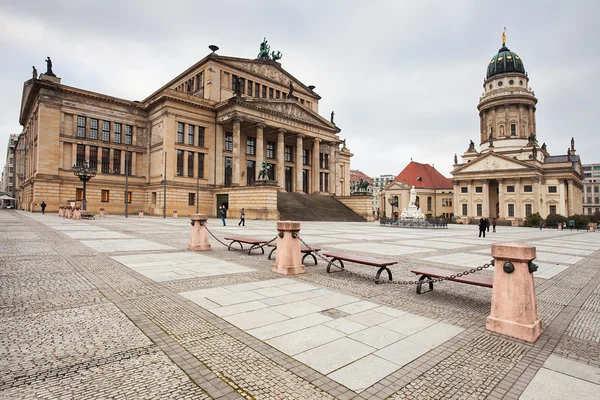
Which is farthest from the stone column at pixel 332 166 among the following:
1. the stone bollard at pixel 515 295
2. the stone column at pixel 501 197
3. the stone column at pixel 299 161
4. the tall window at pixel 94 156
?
the stone bollard at pixel 515 295

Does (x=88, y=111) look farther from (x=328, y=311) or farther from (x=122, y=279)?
(x=328, y=311)

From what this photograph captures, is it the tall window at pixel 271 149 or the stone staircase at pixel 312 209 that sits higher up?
the tall window at pixel 271 149

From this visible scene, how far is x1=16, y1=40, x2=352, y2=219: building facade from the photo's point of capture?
4138 centimetres

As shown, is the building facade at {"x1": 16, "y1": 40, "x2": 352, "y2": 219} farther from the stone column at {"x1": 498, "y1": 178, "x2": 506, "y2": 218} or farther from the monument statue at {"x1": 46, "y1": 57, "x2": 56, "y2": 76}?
the stone column at {"x1": 498, "y1": 178, "x2": 506, "y2": 218}

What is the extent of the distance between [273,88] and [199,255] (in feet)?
166

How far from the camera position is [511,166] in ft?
238

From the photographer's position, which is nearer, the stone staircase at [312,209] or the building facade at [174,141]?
the stone staircase at [312,209]

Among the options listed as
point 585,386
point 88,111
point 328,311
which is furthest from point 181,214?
point 585,386

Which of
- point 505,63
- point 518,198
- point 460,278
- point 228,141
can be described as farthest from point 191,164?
point 505,63

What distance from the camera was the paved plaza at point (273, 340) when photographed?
3246 mm

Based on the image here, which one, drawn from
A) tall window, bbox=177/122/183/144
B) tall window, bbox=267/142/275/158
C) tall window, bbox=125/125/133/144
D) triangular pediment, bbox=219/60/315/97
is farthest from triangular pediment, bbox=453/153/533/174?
tall window, bbox=125/125/133/144

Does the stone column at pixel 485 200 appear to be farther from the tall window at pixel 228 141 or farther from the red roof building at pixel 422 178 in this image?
the tall window at pixel 228 141

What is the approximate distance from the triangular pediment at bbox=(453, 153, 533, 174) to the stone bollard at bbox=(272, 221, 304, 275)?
255ft

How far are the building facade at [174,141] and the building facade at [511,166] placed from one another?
43.1 metres
